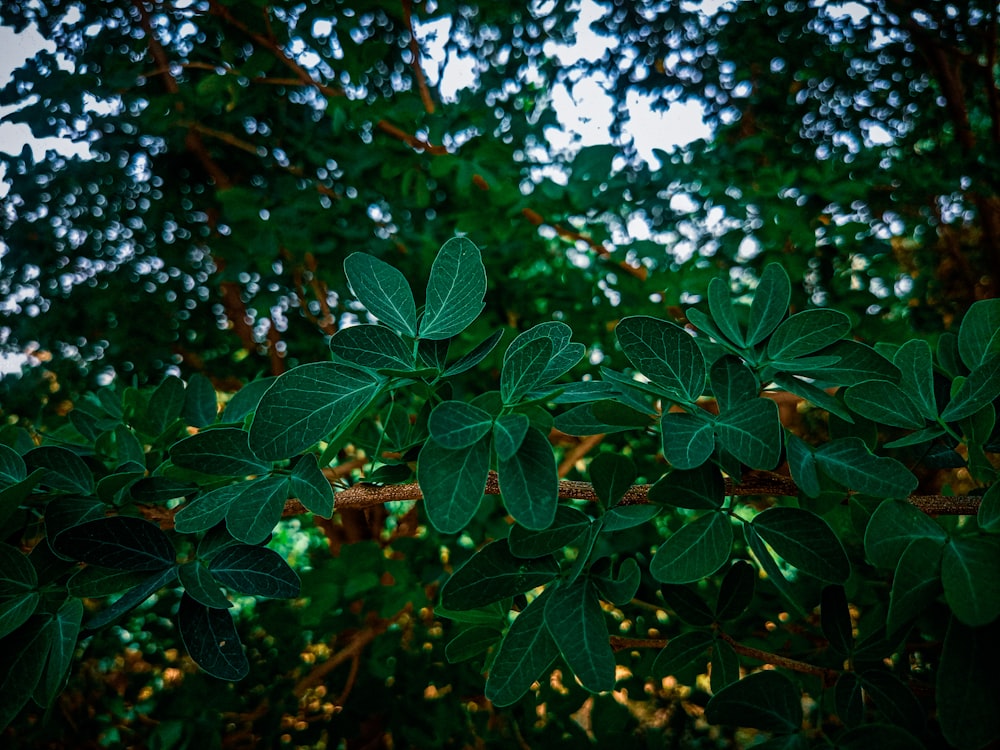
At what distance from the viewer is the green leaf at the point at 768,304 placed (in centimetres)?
40

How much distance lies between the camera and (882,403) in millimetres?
359

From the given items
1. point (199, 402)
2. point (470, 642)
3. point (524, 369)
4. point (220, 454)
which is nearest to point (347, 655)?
point (199, 402)

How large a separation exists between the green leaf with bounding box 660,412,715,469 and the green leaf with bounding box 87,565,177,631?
0.95 feet

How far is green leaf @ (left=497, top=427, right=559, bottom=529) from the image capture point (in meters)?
0.30

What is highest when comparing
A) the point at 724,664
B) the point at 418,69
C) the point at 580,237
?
the point at 418,69

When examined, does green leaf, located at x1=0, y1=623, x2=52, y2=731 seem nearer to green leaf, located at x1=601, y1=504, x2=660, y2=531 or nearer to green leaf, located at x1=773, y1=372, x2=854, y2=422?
green leaf, located at x1=601, y1=504, x2=660, y2=531

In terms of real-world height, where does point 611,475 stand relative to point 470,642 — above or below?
above

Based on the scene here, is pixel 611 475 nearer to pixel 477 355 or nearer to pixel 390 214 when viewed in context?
pixel 477 355

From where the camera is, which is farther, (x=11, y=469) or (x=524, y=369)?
(x=11, y=469)

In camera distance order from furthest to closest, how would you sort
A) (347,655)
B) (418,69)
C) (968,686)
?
(418,69)
(347,655)
(968,686)

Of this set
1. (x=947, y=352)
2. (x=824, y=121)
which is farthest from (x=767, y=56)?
(x=947, y=352)

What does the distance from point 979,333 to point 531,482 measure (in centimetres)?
32

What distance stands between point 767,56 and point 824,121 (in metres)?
0.35

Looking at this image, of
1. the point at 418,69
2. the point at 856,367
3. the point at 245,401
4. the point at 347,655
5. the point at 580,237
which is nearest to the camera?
the point at 856,367
